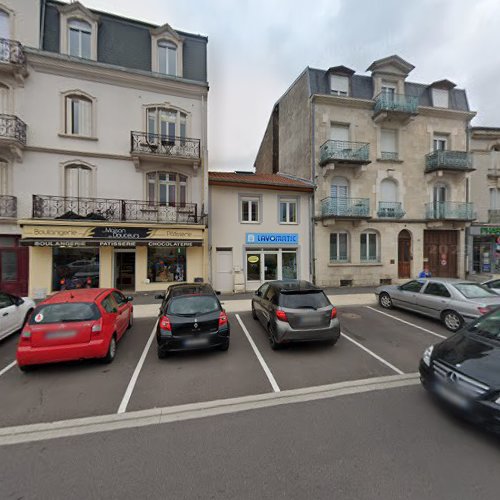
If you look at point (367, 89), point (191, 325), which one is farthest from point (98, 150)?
point (367, 89)

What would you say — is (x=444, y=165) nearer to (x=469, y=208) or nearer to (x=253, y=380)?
(x=469, y=208)

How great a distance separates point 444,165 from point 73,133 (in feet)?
61.8

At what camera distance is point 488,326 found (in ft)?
12.8

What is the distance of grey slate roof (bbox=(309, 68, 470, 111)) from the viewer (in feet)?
46.8

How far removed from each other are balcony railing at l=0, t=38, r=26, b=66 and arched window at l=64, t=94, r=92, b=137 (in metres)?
1.84

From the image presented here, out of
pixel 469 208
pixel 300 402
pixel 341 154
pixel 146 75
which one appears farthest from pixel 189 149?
pixel 469 208

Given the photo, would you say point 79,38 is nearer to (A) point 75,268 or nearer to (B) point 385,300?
(A) point 75,268

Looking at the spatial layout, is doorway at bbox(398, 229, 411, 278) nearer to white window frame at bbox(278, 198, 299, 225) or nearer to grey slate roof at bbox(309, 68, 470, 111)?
white window frame at bbox(278, 198, 299, 225)

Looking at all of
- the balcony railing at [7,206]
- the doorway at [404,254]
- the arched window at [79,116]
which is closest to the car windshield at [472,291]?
the doorway at [404,254]

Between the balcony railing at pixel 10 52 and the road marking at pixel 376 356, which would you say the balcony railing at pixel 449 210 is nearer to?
the road marking at pixel 376 356

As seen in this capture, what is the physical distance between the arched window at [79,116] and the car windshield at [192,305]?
9.96m

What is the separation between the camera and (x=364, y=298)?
36.1ft

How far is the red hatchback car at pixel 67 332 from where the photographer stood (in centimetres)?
439

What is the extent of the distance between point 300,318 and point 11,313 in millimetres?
6779
